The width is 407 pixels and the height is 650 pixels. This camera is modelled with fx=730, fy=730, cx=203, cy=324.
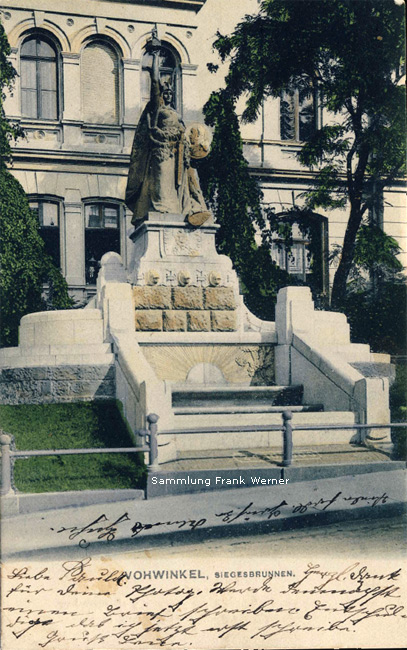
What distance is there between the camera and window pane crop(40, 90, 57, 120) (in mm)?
22750

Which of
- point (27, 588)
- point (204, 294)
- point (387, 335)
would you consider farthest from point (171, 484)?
point (387, 335)

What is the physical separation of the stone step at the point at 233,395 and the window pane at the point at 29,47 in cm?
1402

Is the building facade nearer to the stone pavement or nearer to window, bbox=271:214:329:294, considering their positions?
window, bbox=271:214:329:294

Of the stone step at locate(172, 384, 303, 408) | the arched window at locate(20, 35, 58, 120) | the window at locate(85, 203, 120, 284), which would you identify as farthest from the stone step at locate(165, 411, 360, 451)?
the arched window at locate(20, 35, 58, 120)

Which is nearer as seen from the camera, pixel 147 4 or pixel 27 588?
pixel 27 588

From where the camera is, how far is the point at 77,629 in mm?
6320

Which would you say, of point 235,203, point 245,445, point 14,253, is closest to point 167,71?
point 235,203

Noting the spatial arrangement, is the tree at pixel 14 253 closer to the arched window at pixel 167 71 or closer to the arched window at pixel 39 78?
the arched window at pixel 39 78

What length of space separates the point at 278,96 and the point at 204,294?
390 inches

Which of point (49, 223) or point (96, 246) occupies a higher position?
point (49, 223)

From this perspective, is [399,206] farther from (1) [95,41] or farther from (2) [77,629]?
(2) [77,629]

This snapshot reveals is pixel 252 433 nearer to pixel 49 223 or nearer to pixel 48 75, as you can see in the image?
pixel 49 223

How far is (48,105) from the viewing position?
22812mm

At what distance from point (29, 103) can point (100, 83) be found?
2.46m
